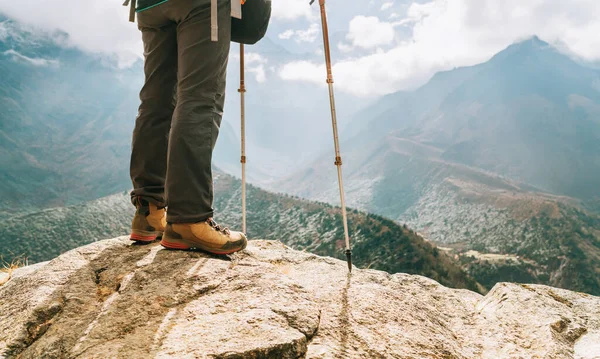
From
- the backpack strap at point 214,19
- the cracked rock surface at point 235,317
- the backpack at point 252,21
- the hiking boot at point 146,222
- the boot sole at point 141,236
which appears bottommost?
the cracked rock surface at point 235,317

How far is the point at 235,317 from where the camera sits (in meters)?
2.41

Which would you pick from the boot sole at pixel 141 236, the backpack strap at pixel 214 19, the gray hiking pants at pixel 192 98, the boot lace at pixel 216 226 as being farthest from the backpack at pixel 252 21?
the boot sole at pixel 141 236

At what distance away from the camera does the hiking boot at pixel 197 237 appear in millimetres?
3203

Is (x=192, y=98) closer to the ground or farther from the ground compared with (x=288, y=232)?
farther from the ground

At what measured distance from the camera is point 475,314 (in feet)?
12.7

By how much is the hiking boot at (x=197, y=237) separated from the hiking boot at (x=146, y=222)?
0.62 m

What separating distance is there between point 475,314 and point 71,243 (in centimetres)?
8227

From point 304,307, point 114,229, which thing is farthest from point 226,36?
point 114,229

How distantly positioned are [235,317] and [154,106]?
2241 mm

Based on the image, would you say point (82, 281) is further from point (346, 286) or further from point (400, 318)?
point (400, 318)

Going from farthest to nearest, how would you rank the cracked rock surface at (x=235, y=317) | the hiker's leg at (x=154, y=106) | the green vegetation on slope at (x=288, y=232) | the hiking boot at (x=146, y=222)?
the green vegetation on slope at (x=288, y=232) → the hiking boot at (x=146, y=222) → the hiker's leg at (x=154, y=106) → the cracked rock surface at (x=235, y=317)

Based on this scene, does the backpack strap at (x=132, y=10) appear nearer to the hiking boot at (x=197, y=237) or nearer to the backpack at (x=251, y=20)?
the backpack at (x=251, y=20)

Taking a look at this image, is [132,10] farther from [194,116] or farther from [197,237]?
[197,237]

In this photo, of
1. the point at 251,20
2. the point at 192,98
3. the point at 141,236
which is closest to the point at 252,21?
the point at 251,20
